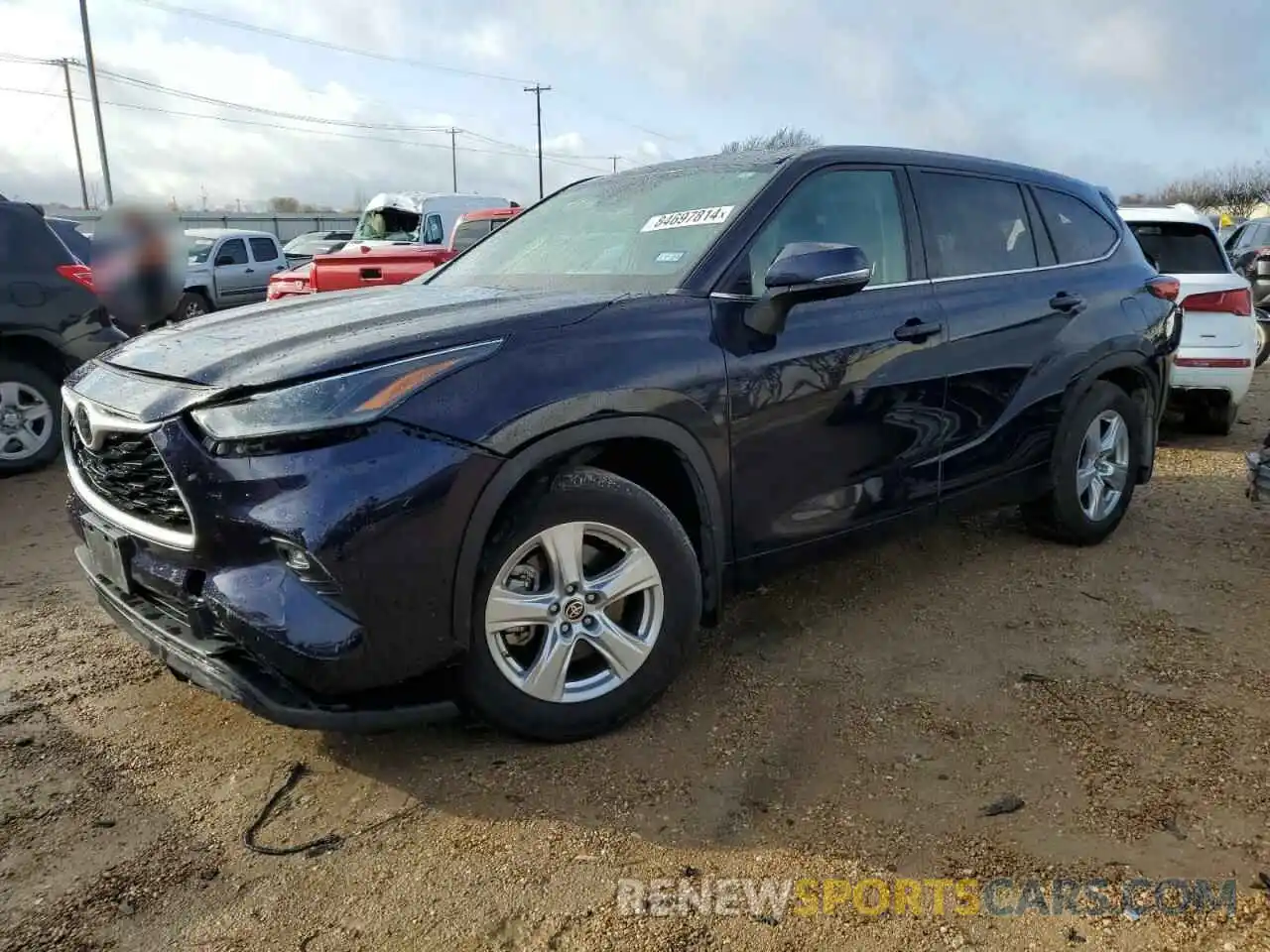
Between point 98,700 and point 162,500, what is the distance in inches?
42.2

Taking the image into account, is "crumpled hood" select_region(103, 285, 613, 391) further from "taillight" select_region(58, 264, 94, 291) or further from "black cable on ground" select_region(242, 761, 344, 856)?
"taillight" select_region(58, 264, 94, 291)

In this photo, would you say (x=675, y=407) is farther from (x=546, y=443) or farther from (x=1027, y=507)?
(x=1027, y=507)

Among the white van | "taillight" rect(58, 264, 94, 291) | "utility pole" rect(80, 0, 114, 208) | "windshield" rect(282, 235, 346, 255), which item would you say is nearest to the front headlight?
"taillight" rect(58, 264, 94, 291)

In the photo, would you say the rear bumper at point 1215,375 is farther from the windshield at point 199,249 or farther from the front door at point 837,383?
the windshield at point 199,249

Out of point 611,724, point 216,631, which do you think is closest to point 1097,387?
point 611,724

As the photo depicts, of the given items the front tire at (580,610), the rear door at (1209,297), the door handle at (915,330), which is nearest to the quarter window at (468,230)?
the rear door at (1209,297)

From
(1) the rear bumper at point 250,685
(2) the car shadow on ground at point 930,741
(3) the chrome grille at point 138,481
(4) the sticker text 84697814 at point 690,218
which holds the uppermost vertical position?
(4) the sticker text 84697814 at point 690,218

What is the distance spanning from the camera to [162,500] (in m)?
2.52

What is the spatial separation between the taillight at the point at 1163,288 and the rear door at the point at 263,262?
15237 millimetres

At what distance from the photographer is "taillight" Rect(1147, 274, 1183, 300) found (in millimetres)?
4723

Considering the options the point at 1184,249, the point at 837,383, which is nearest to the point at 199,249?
the point at 1184,249

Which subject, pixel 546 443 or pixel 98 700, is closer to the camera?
pixel 546 443

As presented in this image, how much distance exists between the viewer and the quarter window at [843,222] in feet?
10.6

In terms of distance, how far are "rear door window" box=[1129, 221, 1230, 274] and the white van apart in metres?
12.4
